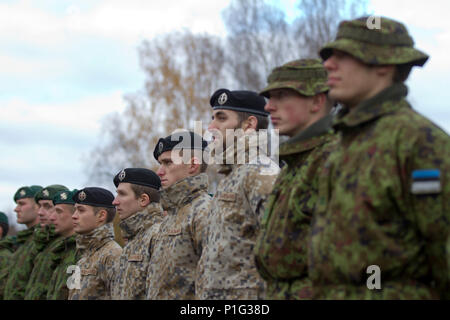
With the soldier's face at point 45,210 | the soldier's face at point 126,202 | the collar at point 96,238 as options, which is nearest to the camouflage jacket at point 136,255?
the soldier's face at point 126,202

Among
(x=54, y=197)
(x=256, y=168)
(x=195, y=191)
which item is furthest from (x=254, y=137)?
(x=54, y=197)

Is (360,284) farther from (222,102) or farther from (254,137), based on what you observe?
(222,102)

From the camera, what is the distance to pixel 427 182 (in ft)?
11.4

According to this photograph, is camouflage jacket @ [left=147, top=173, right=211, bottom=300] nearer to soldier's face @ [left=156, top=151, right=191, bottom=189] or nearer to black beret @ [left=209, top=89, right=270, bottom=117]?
soldier's face @ [left=156, top=151, right=191, bottom=189]

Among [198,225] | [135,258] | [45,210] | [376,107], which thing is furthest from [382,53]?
[45,210]

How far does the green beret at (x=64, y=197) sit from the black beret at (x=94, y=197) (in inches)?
28.0

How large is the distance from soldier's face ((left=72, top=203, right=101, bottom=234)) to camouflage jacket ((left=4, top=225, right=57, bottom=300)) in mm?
1298

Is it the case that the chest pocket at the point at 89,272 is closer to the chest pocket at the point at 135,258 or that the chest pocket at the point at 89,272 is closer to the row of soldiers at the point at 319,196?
the row of soldiers at the point at 319,196

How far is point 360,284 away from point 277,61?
28.7 metres

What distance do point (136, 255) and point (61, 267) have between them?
2.38 meters

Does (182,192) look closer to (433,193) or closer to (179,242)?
(179,242)

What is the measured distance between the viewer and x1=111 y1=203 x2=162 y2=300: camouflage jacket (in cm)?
770
